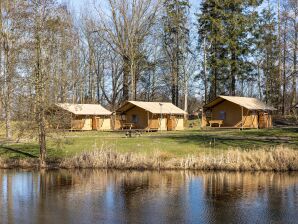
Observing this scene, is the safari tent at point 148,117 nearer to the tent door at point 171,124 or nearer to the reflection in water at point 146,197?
the tent door at point 171,124

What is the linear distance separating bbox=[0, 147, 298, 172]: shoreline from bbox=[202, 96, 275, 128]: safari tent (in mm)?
23146

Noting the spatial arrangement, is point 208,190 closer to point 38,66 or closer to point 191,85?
point 38,66

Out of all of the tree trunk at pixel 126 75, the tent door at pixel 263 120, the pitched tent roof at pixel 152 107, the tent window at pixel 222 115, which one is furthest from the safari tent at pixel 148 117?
the tent door at pixel 263 120

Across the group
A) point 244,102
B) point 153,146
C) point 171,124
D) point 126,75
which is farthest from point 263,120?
point 153,146

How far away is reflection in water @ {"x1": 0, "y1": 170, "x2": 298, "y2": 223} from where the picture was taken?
13.9 m

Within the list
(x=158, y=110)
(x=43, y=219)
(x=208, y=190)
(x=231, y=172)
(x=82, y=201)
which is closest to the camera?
(x=43, y=219)

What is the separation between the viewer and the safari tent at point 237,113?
152 feet

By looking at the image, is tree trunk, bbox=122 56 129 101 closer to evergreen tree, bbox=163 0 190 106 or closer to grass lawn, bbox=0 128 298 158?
evergreen tree, bbox=163 0 190 106

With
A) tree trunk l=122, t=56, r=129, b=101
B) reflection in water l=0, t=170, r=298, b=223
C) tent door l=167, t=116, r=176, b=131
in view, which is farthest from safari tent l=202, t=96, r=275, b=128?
reflection in water l=0, t=170, r=298, b=223

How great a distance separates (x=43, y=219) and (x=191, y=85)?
51.5m

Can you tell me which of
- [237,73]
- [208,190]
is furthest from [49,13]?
[237,73]

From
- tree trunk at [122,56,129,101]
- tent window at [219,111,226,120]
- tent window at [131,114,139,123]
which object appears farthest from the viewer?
tree trunk at [122,56,129,101]

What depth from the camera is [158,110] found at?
47.9m

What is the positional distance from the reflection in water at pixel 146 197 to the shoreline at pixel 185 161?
0.82 meters
